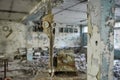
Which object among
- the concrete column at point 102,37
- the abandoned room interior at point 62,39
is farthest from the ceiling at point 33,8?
the concrete column at point 102,37

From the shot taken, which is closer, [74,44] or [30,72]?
[30,72]

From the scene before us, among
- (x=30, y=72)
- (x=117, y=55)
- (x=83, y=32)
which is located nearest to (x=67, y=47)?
(x=83, y=32)

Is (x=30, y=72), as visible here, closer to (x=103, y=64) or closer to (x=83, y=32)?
(x=103, y=64)

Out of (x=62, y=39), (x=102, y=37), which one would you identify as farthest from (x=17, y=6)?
(x=62, y=39)

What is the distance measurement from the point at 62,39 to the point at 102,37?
10632mm

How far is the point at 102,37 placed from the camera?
7.33 ft

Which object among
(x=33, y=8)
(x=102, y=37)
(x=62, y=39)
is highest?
(x=33, y=8)

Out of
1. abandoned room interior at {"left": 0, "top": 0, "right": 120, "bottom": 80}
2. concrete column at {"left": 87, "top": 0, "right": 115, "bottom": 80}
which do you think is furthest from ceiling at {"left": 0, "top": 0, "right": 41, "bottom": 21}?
concrete column at {"left": 87, "top": 0, "right": 115, "bottom": 80}

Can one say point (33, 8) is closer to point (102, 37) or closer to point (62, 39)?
point (102, 37)

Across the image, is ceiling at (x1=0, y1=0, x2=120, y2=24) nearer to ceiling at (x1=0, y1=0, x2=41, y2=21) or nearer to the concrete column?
ceiling at (x1=0, y1=0, x2=41, y2=21)

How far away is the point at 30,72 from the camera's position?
658cm

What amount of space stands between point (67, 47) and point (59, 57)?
26.4 feet

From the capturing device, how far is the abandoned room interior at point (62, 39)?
2234mm

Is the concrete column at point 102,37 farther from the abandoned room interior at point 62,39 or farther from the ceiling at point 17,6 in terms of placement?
the ceiling at point 17,6
